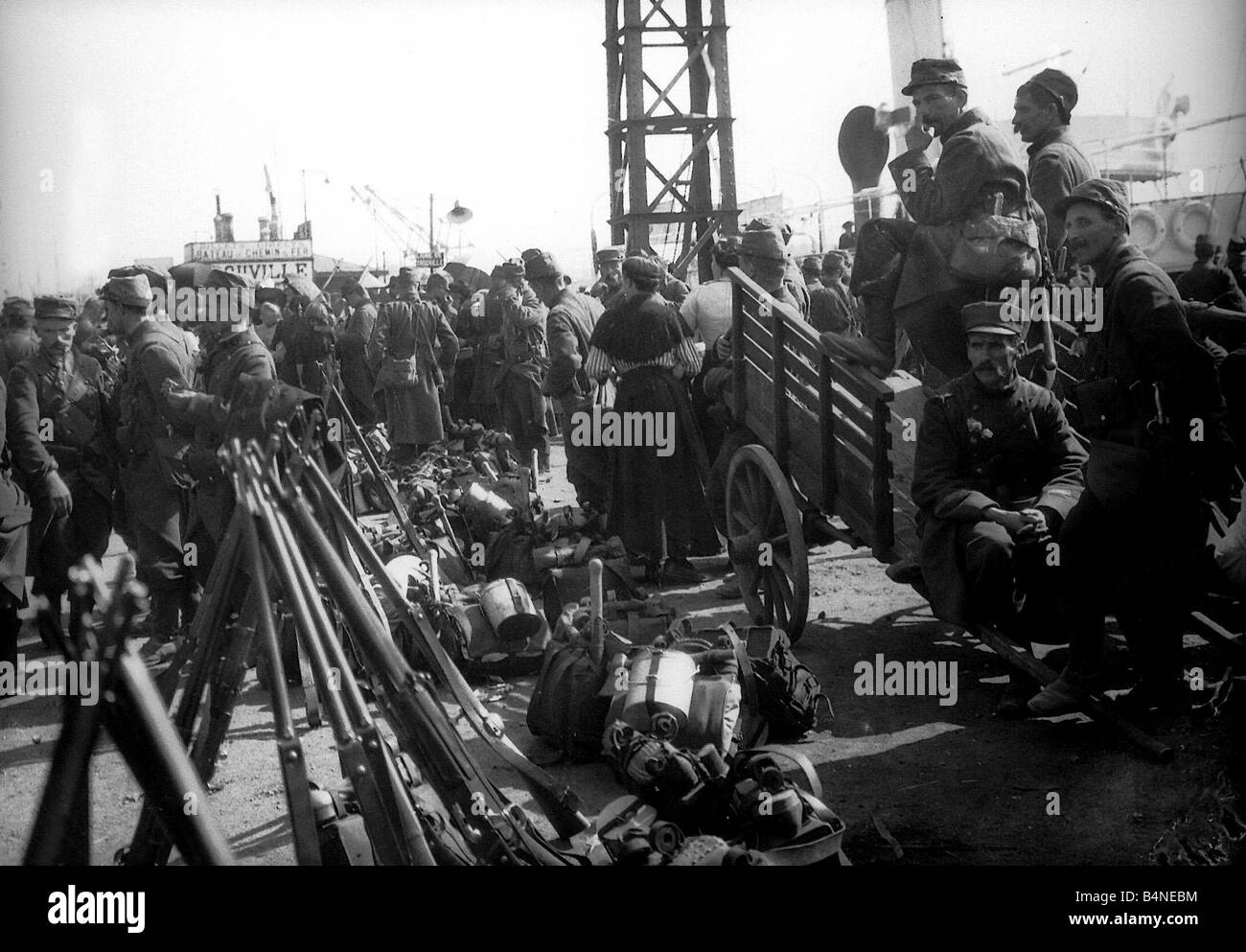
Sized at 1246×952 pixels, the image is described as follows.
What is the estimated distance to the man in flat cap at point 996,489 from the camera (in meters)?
3.64

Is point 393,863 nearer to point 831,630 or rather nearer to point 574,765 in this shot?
point 574,765

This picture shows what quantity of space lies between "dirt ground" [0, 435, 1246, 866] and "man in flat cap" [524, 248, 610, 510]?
1.74 metres

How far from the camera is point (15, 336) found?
3771 millimetres

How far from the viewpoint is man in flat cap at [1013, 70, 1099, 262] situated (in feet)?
14.2

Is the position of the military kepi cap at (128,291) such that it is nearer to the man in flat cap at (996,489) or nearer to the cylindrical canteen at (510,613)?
the cylindrical canteen at (510,613)

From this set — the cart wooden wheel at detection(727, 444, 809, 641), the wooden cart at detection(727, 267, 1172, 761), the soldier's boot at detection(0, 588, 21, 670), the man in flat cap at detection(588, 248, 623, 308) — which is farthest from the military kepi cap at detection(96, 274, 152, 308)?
the man in flat cap at detection(588, 248, 623, 308)

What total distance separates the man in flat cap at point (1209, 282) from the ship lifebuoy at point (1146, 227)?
339 millimetres

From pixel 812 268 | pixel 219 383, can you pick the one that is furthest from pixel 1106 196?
pixel 812 268

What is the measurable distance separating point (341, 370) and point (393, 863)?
143 inches

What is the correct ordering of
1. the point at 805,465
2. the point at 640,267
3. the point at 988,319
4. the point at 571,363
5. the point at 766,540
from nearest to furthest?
the point at 988,319, the point at 805,465, the point at 766,540, the point at 640,267, the point at 571,363

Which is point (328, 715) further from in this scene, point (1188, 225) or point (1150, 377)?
point (1188, 225)

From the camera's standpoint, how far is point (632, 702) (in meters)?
3.29

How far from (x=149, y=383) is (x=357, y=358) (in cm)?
196
